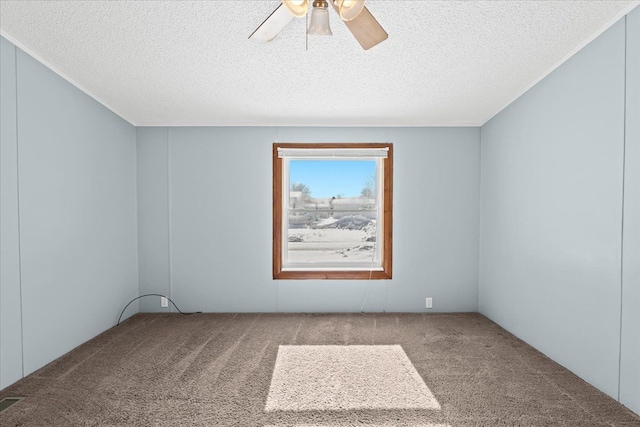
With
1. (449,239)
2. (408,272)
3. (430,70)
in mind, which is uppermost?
(430,70)

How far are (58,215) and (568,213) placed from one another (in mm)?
4240

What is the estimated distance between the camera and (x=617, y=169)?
229 centimetres

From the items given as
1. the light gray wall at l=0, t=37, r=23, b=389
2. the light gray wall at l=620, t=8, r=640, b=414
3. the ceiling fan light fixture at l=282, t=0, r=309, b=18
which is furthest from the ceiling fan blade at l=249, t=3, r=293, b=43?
the light gray wall at l=620, t=8, r=640, b=414

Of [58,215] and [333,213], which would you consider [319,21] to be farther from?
[333,213]

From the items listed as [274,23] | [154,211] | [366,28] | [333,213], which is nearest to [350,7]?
[366,28]

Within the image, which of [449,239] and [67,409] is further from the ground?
[449,239]

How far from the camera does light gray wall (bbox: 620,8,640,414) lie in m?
2.13

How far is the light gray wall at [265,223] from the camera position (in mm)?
4445

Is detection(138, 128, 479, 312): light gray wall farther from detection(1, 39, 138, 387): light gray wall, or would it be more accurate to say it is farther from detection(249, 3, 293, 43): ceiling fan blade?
detection(249, 3, 293, 43): ceiling fan blade

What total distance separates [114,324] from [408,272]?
3.51 metres

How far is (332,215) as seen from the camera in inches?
181

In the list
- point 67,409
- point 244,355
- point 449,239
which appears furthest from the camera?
point 449,239

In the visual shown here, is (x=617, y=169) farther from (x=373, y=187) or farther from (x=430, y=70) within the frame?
(x=373, y=187)

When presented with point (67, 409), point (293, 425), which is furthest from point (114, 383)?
point (293, 425)
